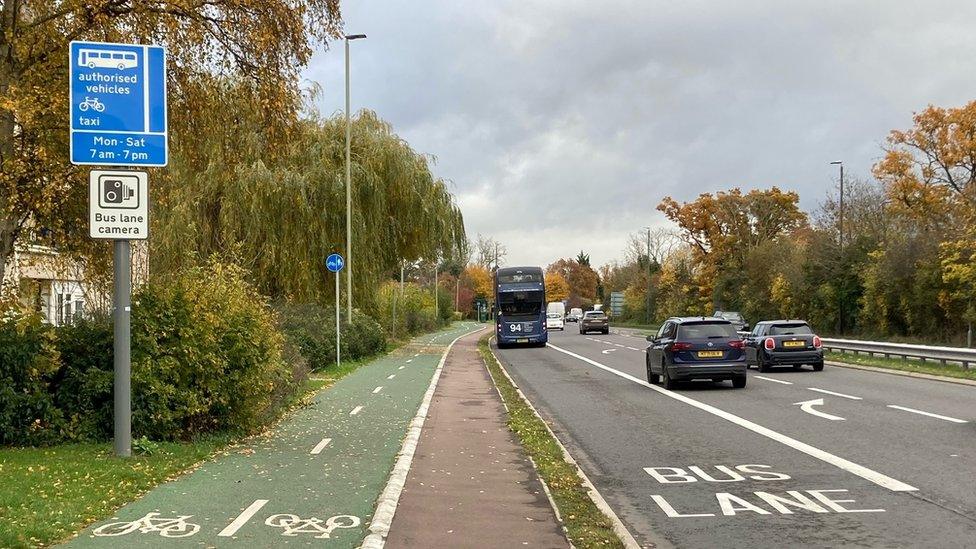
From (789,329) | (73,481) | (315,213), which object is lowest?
(73,481)

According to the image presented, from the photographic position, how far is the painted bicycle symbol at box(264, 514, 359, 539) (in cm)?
683

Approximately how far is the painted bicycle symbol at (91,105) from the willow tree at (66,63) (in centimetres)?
69

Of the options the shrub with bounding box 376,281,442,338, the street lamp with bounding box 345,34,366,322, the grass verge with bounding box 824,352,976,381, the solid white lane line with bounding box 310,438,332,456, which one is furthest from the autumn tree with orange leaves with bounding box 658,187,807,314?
the solid white lane line with bounding box 310,438,332,456

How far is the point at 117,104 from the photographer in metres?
9.93

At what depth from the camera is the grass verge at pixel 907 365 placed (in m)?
22.1

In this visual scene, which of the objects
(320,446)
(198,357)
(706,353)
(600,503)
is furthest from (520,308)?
(600,503)

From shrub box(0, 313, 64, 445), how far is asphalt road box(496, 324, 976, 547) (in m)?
6.40

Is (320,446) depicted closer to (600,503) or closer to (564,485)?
(564,485)

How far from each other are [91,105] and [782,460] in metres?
8.82

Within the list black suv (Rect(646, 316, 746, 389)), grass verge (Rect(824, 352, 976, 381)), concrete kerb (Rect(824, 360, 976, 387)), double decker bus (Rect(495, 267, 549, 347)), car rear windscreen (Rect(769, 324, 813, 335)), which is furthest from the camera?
double decker bus (Rect(495, 267, 549, 347))

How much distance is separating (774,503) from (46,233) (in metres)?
9.49

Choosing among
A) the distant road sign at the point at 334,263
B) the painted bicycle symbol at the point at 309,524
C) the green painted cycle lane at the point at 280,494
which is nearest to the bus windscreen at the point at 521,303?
the distant road sign at the point at 334,263

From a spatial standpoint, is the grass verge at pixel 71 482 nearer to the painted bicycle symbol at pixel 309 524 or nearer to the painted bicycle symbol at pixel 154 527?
the painted bicycle symbol at pixel 154 527

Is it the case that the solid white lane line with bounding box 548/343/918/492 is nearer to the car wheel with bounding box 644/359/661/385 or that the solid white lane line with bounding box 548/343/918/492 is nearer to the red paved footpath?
the car wheel with bounding box 644/359/661/385
